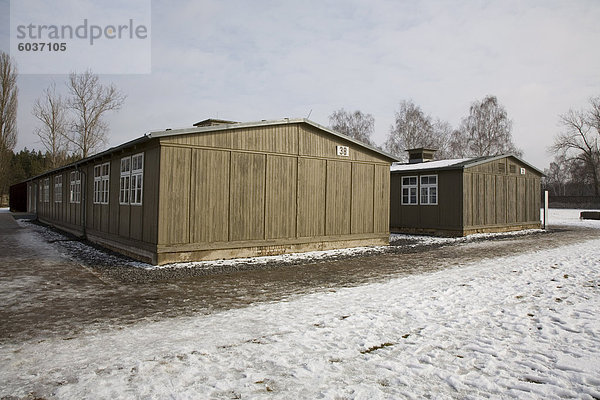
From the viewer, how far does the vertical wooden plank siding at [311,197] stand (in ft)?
40.6

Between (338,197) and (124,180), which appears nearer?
(124,180)

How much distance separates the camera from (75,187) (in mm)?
17578

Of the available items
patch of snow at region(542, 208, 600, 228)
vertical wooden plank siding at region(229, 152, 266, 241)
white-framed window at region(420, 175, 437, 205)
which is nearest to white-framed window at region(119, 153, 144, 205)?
vertical wooden plank siding at region(229, 152, 266, 241)

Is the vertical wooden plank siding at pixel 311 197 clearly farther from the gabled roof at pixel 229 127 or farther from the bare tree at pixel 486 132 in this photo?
the bare tree at pixel 486 132

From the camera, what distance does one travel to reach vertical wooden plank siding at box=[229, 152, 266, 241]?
432 inches

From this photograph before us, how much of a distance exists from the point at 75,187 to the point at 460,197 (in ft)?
51.6

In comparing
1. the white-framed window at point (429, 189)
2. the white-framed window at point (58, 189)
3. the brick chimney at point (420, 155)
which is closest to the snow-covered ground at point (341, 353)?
the white-framed window at point (429, 189)

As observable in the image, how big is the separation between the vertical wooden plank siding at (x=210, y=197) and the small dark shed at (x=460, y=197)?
10940 mm

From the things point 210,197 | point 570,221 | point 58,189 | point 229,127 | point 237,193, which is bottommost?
point 570,221

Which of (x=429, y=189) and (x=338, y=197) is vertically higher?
(x=429, y=189)

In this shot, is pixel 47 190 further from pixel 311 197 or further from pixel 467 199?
pixel 467 199

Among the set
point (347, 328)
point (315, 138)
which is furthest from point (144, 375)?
point (315, 138)

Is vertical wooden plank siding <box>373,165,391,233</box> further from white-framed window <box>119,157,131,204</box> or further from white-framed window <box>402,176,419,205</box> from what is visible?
white-framed window <box>119,157,131,204</box>

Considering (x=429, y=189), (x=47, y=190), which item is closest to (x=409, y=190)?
(x=429, y=189)
